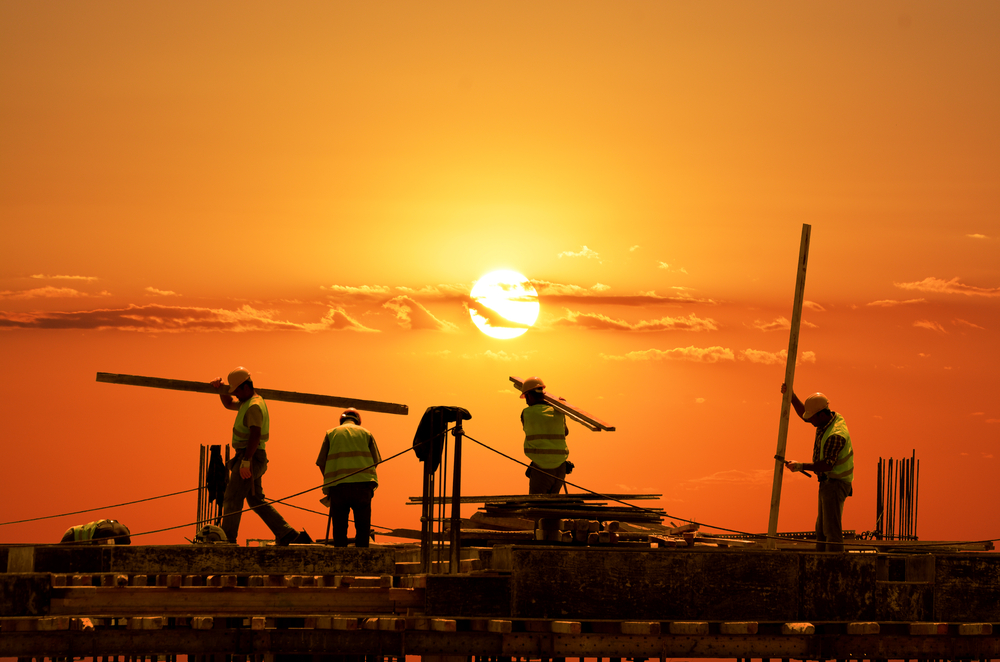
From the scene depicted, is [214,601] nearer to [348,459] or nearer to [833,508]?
[348,459]

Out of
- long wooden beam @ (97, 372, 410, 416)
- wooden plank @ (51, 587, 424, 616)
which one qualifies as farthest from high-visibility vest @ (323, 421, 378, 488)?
long wooden beam @ (97, 372, 410, 416)

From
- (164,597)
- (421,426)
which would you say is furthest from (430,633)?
(164,597)

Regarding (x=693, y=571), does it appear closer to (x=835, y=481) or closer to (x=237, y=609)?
(x=835, y=481)

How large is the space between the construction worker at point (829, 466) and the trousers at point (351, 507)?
544cm

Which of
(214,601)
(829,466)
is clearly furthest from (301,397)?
(829,466)

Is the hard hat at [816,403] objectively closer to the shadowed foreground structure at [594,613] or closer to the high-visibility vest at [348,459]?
the shadowed foreground structure at [594,613]

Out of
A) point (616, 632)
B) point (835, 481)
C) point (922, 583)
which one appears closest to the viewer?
point (616, 632)

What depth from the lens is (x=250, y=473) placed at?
1463cm

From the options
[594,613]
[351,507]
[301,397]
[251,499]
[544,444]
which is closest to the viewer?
[594,613]

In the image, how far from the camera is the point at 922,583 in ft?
38.3

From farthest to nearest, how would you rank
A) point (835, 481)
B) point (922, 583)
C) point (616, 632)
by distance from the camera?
point (835, 481) < point (922, 583) < point (616, 632)

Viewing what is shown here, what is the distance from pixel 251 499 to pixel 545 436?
14.1 feet

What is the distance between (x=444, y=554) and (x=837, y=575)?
5.11 meters

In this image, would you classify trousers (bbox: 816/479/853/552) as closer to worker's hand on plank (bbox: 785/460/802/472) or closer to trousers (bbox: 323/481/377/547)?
worker's hand on plank (bbox: 785/460/802/472)
